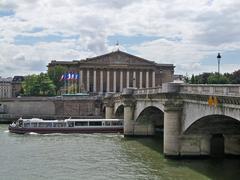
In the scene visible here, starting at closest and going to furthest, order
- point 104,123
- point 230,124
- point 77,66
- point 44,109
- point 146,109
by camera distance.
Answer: point 230,124 < point 146,109 < point 104,123 < point 44,109 < point 77,66

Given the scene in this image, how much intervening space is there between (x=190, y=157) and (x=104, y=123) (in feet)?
125

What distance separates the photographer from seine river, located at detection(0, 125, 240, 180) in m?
38.1

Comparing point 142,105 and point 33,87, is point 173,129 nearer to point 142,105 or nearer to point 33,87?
point 142,105

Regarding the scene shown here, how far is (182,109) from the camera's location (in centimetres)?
4522

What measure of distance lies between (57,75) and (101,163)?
12798cm

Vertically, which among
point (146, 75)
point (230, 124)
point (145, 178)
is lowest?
point (145, 178)

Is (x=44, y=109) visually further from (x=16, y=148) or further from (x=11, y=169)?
(x=11, y=169)

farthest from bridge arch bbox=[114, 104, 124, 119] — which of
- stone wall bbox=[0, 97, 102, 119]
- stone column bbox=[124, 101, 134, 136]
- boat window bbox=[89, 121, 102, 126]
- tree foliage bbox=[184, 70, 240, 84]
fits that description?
tree foliage bbox=[184, 70, 240, 84]

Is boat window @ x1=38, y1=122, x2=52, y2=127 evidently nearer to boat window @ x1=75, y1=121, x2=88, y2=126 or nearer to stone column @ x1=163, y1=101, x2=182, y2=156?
boat window @ x1=75, y1=121, x2=88, y2=126

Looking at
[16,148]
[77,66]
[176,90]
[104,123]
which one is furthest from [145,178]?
[77,66]

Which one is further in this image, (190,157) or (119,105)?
(119,105)

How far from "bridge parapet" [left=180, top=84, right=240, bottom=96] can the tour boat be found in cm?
3690

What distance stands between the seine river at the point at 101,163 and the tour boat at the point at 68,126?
17.2m

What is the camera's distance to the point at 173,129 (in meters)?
45.1
